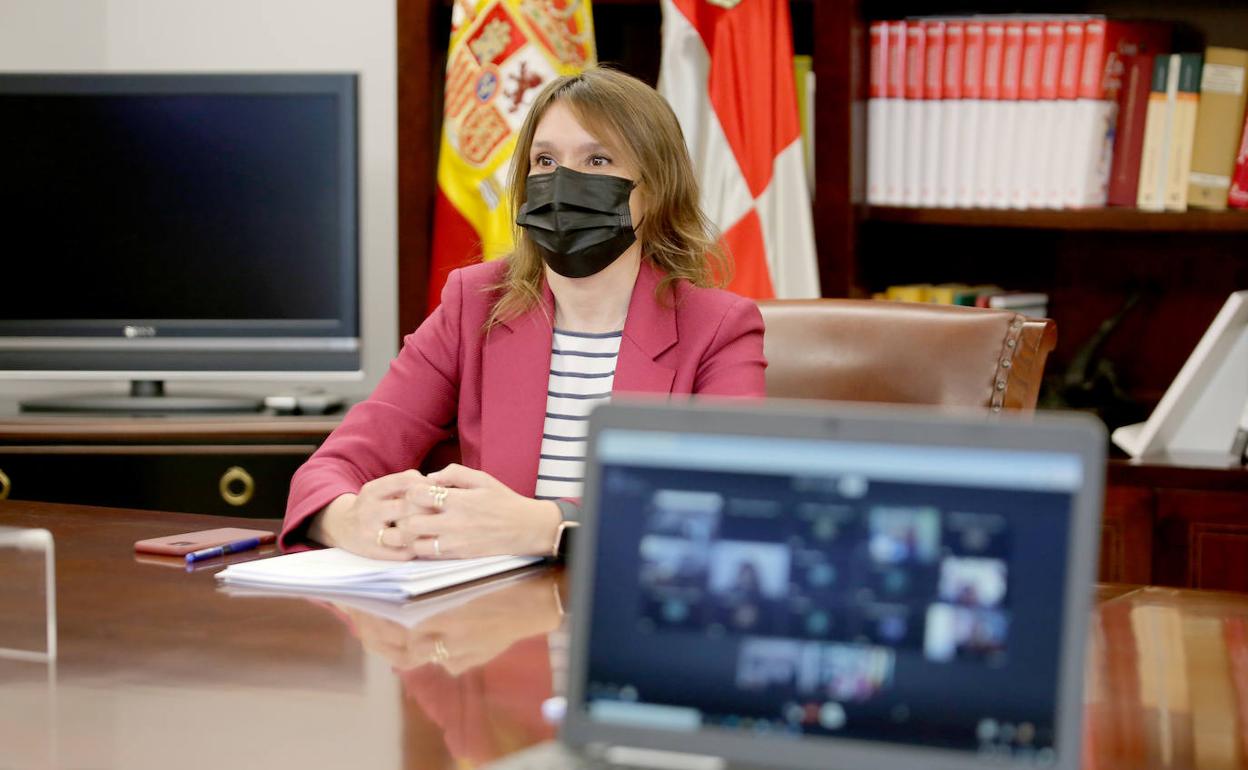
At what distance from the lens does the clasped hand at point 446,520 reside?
1359mm

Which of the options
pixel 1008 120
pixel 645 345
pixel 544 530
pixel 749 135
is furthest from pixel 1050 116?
pixel 544 530

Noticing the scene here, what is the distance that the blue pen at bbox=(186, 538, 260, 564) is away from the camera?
1.39 metres

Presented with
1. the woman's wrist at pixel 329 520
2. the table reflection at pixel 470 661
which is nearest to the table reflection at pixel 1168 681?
the table reflection at pixel 470 661

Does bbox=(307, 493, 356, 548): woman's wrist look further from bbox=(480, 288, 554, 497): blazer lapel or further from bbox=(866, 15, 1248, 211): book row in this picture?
bbox=(866, 15, 1248, 211): book row

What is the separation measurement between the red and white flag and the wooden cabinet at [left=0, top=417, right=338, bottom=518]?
95cm

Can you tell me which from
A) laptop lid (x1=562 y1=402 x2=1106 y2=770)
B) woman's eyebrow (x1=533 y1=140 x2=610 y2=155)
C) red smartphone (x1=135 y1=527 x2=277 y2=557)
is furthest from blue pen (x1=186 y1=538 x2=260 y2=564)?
laptop lid (x1=562 y1=402 x2=1106 y2=770)

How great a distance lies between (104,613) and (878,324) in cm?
100

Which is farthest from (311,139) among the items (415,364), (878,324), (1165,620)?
(1165,620)

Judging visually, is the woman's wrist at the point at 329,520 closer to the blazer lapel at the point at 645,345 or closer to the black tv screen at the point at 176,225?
the blazer lapel at the point at 645,345

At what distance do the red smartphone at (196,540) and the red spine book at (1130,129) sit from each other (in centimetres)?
181

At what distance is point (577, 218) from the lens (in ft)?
5.71

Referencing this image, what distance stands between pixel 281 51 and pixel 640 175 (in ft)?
5.94

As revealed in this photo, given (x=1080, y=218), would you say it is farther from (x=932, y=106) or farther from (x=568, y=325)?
(x=568, y=325)

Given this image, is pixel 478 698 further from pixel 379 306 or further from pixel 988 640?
pixel 379 306
